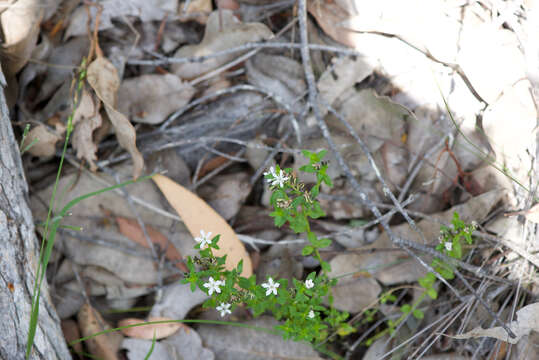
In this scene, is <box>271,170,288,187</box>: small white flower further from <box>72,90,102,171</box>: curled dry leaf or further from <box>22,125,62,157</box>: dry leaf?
<box>22,125,62,157</box>: dry leaf

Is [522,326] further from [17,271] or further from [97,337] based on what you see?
[17,271]

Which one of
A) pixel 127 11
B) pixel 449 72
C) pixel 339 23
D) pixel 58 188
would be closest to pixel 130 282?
pixel 58 188

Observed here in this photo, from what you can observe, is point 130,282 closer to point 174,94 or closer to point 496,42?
point 174,94

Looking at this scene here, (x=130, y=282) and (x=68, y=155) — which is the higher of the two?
(x=68, y=155)

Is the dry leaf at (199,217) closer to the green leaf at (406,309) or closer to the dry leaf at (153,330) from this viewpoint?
the dry leaf at (153,330)

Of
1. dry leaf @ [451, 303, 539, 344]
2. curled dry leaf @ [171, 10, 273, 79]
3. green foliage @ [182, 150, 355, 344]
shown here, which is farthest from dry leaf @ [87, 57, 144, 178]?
dry leaf @ [451, 303, 539, 344]

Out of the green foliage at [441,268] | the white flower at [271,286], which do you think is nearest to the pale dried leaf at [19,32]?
the white flower at [271,286]

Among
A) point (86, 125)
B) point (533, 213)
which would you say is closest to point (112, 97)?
point (86, 125)
